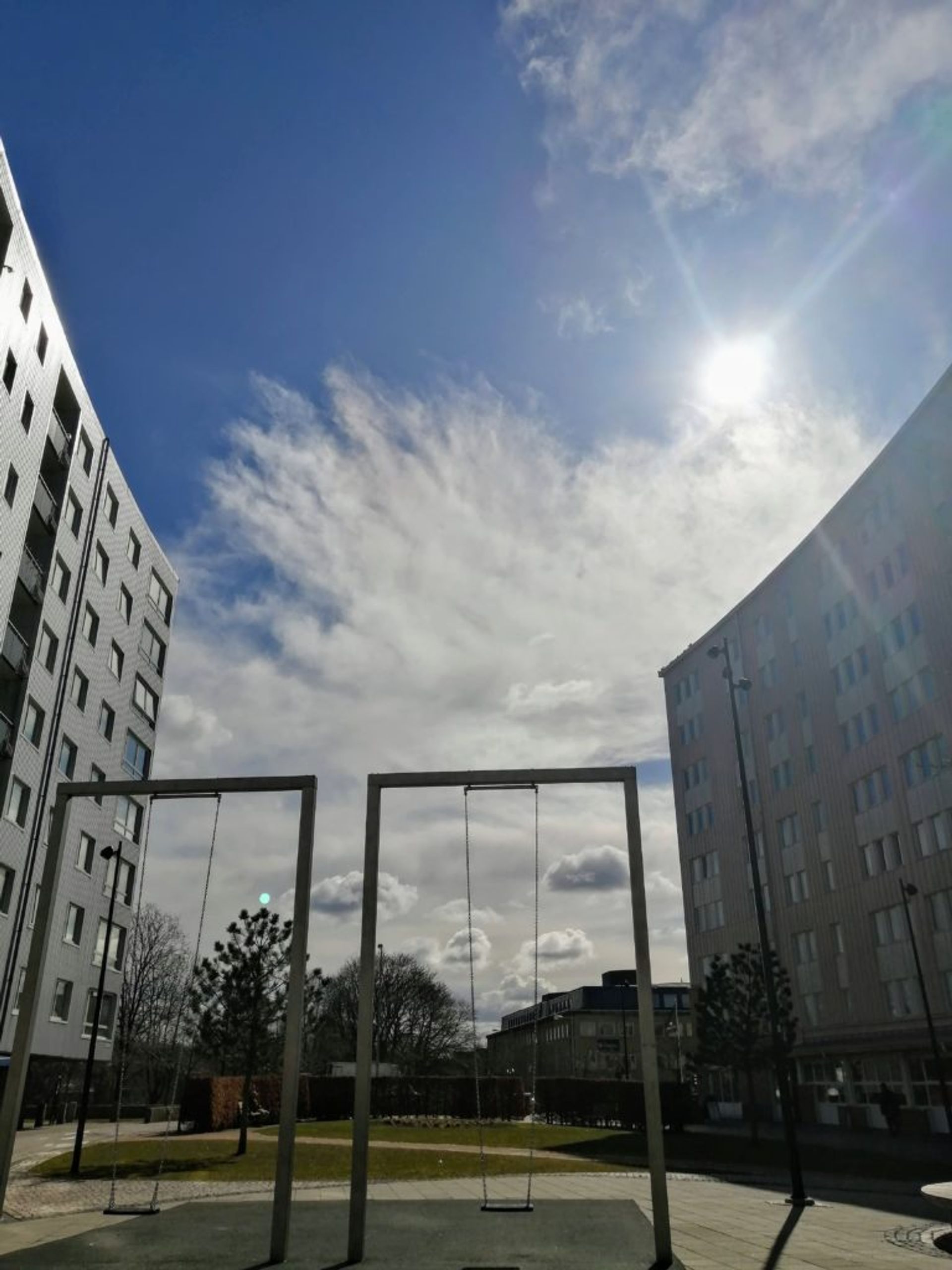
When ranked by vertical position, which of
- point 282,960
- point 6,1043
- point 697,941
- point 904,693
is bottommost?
point 6,1043

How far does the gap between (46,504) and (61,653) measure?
19.8 feet

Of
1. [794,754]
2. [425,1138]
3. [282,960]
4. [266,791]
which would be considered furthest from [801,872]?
[266,791]

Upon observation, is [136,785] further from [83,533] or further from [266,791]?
[83,533]

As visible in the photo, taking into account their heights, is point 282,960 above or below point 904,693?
below

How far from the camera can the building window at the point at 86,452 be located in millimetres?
39781

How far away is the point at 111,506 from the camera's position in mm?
43562

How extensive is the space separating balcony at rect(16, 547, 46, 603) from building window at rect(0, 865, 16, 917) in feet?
32.5

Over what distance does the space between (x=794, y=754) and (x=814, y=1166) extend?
30441mm

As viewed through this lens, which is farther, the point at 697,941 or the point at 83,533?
the point at 697,941

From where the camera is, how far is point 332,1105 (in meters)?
49.4

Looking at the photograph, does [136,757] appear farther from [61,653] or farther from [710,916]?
[710,916]

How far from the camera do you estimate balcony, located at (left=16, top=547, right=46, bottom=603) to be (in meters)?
34.0

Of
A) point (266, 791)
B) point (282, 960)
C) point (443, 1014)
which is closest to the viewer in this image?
point (266, 791)

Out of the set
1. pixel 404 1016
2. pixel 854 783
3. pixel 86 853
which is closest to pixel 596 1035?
pixel 404 1016
